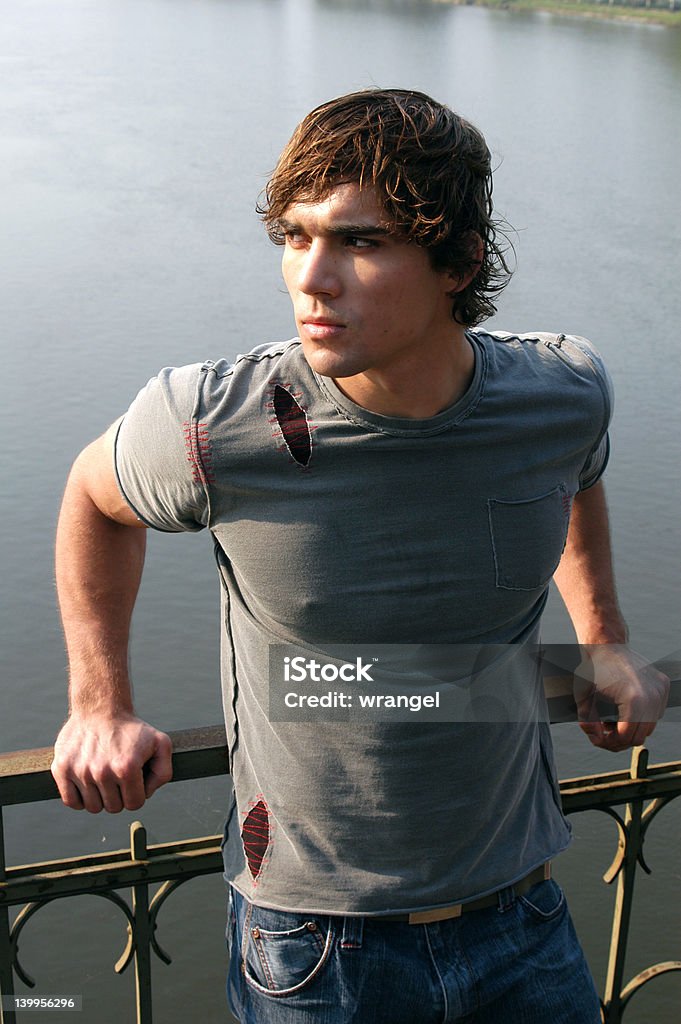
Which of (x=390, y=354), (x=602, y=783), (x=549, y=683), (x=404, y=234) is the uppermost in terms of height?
(x=404, y=234)

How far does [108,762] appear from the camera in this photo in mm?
1479

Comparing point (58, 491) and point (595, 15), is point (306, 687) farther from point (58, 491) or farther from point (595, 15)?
point (595, 15)

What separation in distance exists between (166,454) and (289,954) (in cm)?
61

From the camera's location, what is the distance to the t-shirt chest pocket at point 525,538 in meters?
1.53

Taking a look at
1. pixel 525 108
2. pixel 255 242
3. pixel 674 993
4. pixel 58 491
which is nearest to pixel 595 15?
pixel 525 108

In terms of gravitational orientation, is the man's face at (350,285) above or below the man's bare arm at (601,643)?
above

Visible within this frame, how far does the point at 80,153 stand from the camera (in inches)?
538

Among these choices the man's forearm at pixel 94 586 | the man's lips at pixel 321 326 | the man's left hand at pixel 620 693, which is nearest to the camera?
the man's lips at pixel 321 326

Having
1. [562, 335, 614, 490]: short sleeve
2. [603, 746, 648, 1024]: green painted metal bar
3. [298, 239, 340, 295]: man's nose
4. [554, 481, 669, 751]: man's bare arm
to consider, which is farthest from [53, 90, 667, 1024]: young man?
[603, 746, 648, 1024]: green painted metal bar

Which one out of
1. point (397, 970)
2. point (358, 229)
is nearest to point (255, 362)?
point (358, 229)

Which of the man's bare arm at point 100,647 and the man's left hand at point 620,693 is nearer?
the man's bare arm at point 100,647

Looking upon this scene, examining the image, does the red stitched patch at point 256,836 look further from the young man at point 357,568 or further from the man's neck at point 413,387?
the man's neck at point 413,387

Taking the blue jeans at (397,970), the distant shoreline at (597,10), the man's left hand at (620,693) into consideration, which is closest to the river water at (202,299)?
the man's left hand at (620,693)

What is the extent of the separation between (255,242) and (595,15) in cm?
2240
